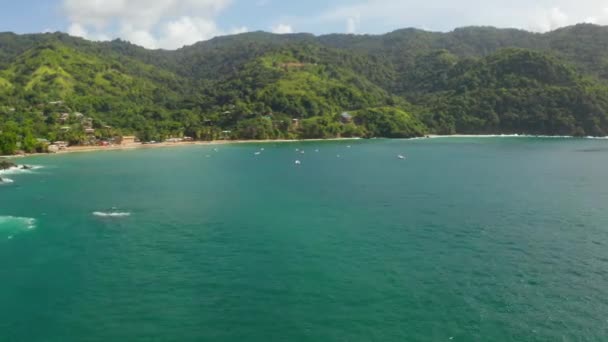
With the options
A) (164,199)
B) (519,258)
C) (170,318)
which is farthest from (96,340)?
(164,199)

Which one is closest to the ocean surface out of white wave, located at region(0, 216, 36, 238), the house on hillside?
white wave, located at region(0, 216, 36, 238)

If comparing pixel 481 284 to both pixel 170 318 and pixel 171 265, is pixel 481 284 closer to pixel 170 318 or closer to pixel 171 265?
pixel 170 318

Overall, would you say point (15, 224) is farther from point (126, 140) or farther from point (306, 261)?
point (126, 140)

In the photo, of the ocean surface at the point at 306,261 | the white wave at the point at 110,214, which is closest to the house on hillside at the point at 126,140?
the ocean surface at the point at 306,261

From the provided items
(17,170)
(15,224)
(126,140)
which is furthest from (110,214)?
(126,140)

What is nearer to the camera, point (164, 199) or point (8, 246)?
point (8, 246)

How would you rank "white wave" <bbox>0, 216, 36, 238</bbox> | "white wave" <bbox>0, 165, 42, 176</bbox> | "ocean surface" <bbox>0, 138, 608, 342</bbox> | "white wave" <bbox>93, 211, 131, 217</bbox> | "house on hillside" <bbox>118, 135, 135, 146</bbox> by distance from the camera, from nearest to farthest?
"ocean surface" <bbox>0, 138, 608, 342</bbox> → "white wave" <bbox>0, 216, 36, 238</bbox> → "white wave" <bbox>93, 211, 131, 217</bbox> → "white wave" <bbox>0, 165, 42, 176</bbox> → "house on hillside" <bbox>118, 135, 135, 146</bbox>

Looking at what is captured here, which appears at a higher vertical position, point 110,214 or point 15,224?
point 110,214

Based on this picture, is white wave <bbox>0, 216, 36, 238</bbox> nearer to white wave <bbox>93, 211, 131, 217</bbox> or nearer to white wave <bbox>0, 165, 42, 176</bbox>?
white wave <bbox>93, 211, 131, 217</bbox>
